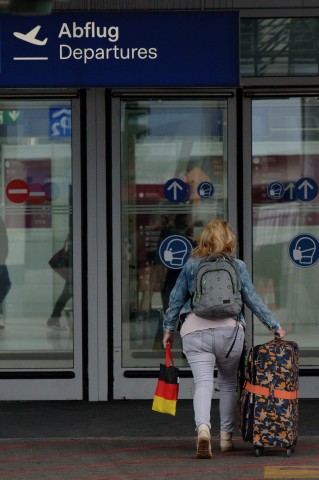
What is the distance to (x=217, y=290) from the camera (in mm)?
8469

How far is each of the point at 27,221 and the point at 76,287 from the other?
0.82 meters

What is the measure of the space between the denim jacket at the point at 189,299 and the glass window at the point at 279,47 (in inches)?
120

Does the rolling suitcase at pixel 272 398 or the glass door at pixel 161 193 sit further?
the glass door at pixel 161 193

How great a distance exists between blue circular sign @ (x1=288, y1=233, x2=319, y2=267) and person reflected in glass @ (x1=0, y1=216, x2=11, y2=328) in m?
2.70

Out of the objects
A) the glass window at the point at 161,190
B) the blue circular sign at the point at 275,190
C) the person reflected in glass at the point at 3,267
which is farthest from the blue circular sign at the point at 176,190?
the person reflected in glass at the point at 3,267

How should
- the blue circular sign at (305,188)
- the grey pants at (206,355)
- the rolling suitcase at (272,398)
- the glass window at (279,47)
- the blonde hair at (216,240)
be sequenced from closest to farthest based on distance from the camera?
the rolling suitcase at (272,398), the grey pants at (206,355), the blonde hair at (216,240), the glass window at (279,47), the blue circular sign at (305,188)

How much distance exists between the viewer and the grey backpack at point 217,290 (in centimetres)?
846

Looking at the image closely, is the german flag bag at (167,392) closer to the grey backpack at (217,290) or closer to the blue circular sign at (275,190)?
the grey backpack at (217,290)

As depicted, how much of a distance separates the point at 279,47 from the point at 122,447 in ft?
13.6

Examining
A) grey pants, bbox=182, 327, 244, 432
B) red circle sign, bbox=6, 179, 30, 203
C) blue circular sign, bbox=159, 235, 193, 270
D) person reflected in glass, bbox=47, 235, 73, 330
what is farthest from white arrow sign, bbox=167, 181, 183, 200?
grey pants, bbox=182, 327, 244, 432

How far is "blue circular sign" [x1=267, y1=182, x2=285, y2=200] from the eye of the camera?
11.5 meters

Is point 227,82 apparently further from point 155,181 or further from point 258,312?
point 258,312

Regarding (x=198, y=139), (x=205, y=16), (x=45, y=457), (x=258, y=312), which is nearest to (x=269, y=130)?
(x=198, y=139)

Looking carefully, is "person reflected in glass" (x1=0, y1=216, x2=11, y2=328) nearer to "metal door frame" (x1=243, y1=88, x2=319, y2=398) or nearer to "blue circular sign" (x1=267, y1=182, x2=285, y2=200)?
"metal door frame" (x1=243, y1=88, x2=319, y2=398)
